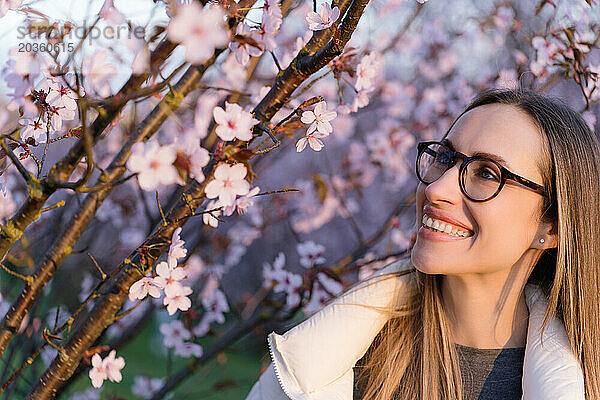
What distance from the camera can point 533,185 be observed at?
4.40ft

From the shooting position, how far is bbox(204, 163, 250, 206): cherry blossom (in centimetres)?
102

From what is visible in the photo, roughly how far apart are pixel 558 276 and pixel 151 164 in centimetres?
102

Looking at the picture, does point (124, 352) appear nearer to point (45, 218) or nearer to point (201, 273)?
point (201, 273)

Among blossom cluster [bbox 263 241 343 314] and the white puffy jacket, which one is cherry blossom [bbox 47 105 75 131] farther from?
blossom cluster [bbox 263 241 343 314]

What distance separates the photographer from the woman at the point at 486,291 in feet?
4.38

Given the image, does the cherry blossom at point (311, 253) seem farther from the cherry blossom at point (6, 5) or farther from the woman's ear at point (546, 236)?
the cherry blossom at point (6, 5)

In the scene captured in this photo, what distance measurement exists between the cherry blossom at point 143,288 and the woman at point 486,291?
1.33 ft

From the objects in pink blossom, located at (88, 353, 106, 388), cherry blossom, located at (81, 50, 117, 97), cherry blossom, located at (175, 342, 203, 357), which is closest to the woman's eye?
cherry blossom, located at (81, 50, 117, 97)

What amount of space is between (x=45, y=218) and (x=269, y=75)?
46.8 inches

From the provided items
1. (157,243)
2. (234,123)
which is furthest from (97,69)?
(157,243)

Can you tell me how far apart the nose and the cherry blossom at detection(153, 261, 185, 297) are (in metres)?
0.57

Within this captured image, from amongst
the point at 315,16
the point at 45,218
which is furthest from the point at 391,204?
the point at 315,16

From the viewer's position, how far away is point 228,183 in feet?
3.40

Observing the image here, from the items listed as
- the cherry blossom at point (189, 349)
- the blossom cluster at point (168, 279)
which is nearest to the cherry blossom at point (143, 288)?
the blossom cluster at point (168, 279)
